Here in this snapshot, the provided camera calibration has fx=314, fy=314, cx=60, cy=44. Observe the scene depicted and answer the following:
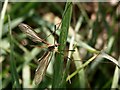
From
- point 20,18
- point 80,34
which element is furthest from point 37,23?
point 80,34

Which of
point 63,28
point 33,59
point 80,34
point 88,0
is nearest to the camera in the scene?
point 63,28

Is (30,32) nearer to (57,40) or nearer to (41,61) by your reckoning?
(41,61)

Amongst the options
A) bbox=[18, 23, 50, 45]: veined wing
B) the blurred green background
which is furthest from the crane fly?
the blurred green background

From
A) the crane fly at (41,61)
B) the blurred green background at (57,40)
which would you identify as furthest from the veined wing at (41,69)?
the blurred green background at (57,40)

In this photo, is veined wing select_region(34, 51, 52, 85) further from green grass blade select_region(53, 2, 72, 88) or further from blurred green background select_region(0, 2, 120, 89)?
blurred green background select_region(0, 2, 120, 89)

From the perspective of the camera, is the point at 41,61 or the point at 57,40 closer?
the point at 41,61

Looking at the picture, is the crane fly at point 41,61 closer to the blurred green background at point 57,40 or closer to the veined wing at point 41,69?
the veined wing at point 41,69

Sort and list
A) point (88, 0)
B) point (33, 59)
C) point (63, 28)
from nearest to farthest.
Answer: point (63, 28), point (33, 59), point (88, 0)

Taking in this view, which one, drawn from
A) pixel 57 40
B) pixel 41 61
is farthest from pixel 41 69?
pixel 57 40

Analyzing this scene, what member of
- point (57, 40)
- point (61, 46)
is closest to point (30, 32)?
point (61, 46)

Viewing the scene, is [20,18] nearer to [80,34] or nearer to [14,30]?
[14,30]

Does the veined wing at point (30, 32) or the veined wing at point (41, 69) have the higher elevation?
the veined wing at point (30, 32)
